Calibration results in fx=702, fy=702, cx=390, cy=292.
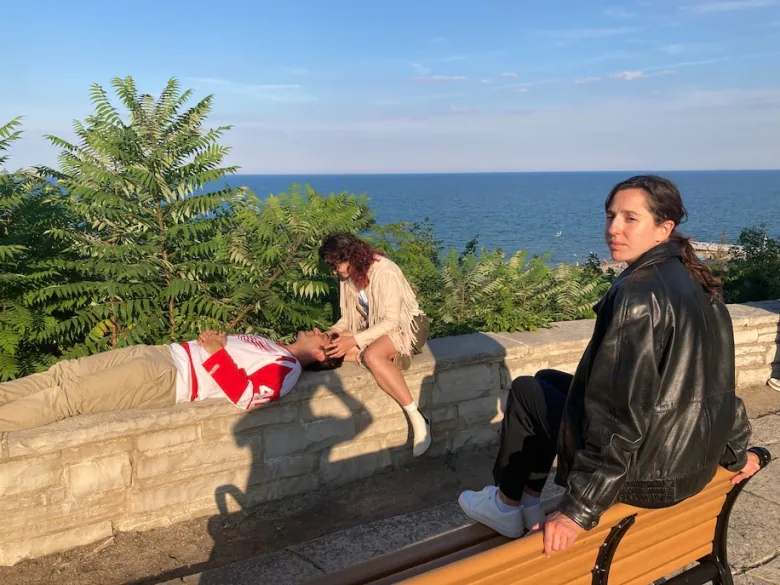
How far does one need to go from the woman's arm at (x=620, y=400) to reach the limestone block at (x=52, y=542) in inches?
112

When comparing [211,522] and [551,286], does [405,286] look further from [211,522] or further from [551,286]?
[551,286]

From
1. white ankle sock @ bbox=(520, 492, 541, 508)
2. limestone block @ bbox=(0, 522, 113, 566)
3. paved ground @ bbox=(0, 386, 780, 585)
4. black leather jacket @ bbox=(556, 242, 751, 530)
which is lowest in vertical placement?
paved ground @ bbox=(0, 386, 780, 585)

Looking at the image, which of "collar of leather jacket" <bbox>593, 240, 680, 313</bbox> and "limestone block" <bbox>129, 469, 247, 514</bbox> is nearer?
"collar of leather jacket" <bbox>593, 240, 680, 313</bbox>

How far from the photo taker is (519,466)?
2.99 meters

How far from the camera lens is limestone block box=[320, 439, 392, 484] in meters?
4.72

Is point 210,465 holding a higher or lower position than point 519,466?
lower

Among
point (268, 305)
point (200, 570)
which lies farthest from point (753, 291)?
point (200, 570)

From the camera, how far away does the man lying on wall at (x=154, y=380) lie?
3828 millimetres

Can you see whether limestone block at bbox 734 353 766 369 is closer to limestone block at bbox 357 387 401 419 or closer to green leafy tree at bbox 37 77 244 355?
limestone block at bbox 357 387 401 419

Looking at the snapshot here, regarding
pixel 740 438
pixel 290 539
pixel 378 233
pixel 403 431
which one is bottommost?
pixel 290 539

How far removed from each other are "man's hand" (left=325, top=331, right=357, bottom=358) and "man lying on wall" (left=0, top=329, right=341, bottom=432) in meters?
0.24

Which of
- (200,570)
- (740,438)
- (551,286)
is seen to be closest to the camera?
(740,438)

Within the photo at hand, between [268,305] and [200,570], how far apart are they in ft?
7.72

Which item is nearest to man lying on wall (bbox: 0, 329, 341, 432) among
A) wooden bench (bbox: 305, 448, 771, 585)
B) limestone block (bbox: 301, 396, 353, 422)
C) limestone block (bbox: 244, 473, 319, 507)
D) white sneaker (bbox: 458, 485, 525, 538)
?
limestone block (bbox: 301, 396, 353, 422)
